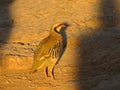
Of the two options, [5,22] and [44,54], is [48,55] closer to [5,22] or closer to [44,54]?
[44,54]

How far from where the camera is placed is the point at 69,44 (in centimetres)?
963

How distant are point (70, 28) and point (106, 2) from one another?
1.91m

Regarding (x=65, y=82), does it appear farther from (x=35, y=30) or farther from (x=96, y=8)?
(x=96, y=8)

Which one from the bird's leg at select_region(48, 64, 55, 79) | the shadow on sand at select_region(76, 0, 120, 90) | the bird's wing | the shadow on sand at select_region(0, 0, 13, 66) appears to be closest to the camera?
the shadow on sand at select_region(76, 0, 120, 90)

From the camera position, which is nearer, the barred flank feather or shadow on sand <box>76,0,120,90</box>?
shadow on sand <box>76,0,120,90</box>

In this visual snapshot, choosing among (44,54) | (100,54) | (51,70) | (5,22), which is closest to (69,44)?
(100,54)

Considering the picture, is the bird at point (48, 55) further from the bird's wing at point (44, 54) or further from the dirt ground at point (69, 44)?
the dirt ground at point (69, 44)

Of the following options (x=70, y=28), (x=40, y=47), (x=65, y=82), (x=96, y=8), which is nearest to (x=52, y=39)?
(x=40, y=47)

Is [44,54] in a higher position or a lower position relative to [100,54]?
higher

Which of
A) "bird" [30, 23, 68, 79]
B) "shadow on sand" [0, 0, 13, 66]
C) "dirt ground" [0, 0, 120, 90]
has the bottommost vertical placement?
"shadow on sand" [0, 0, 13, 66]

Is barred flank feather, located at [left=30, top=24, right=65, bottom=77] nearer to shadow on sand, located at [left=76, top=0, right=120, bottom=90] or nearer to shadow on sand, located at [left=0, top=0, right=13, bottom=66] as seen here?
shadow on sand, located at [left=76, top=0, right=120, bottom=90]

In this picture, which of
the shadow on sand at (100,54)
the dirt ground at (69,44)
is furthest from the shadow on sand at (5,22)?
the shadow on sand at (100,54)

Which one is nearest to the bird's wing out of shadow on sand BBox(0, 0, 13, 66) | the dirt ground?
the dirt ground

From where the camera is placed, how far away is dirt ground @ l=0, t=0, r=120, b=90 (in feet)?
27.0
